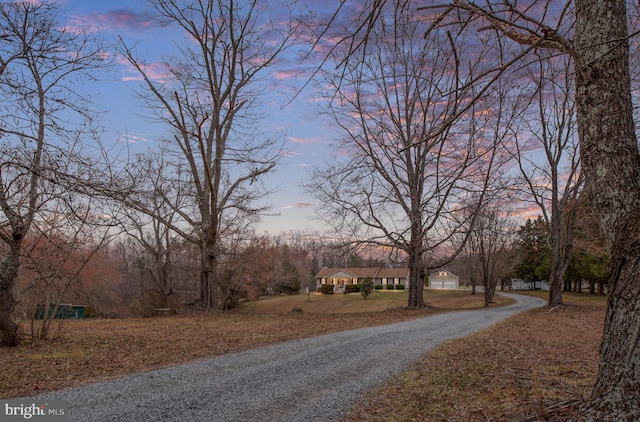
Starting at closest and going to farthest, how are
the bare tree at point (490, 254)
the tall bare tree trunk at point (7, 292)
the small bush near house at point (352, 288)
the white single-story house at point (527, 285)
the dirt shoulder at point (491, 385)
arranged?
the dirt shoulder at point (491, 385) < the tall bare tree trunk at point (7, 292) < the bare tree at point (490, 254) < the white single-story house at point (527, 285) < the small bush near house at point (352, 288)

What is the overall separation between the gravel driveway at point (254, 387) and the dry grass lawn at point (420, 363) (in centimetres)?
44

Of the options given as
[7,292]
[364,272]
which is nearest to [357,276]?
[364,272]

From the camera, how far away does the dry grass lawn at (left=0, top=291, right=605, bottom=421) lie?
4.42 m

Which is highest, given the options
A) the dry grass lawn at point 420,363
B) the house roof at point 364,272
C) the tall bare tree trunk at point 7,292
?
the tall bare tree trunk at point 7,292

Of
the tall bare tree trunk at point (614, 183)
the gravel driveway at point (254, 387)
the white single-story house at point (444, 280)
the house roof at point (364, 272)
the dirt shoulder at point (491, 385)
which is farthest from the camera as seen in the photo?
the white single-story house at point (444, 280)

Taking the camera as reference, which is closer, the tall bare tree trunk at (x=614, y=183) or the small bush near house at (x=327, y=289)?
the tall bare tree trunk at (x=614, y=183)

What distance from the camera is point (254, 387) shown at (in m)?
5.38

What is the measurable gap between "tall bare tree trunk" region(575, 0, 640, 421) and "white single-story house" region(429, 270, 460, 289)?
72562 millimetres

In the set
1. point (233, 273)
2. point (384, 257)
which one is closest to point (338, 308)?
point (233, 273)

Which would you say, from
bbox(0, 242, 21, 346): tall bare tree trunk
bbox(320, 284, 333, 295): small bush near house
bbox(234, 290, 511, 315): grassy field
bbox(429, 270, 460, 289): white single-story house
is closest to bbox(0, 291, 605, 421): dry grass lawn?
bbox(0, 242, 21, 346): tall bare tree trunk

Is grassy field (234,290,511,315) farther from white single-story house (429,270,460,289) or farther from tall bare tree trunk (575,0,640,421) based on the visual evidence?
tall bare tree trunk (575,0,640,421)

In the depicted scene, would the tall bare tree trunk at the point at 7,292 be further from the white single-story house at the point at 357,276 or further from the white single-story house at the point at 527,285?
the white single-story house at the point at 357,276

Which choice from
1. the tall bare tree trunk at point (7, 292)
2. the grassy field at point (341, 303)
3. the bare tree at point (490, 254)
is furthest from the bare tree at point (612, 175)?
the grassy field at point (341, 303)

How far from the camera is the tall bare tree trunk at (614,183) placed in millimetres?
2988
